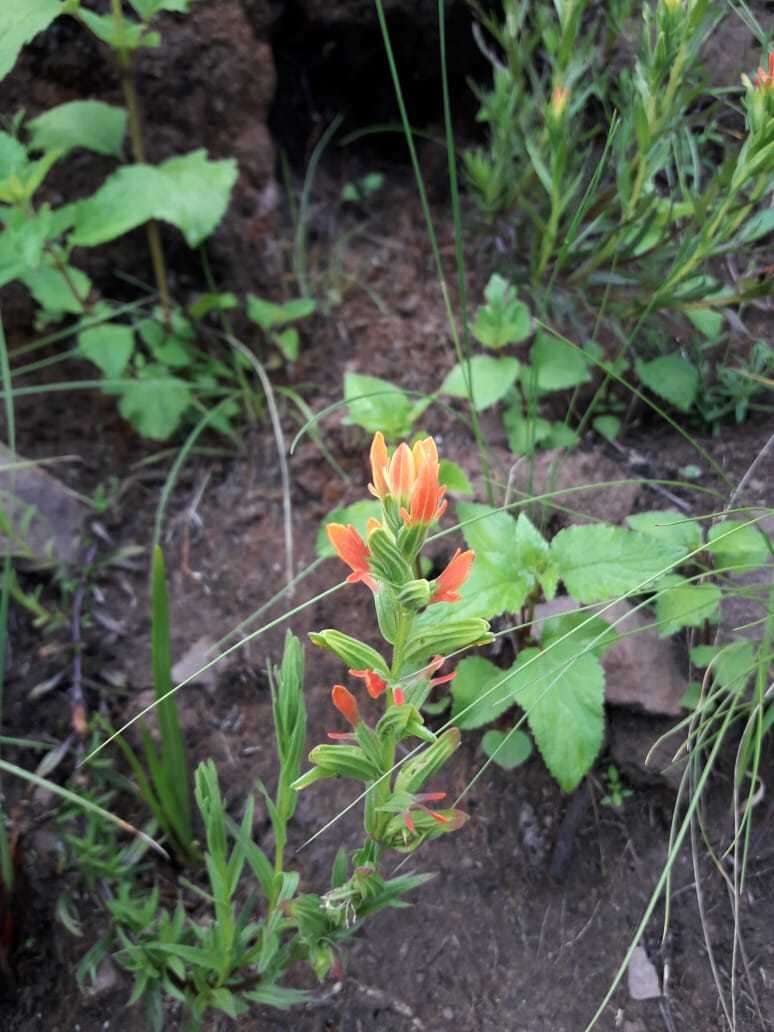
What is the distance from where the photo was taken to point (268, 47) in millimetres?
1900

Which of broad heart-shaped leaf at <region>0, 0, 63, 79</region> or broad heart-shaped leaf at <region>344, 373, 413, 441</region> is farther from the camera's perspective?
broad heart-shaped leaf at <region>344, 373, 413, 441</region>

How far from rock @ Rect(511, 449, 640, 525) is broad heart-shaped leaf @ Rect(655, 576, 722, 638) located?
0.85 feet

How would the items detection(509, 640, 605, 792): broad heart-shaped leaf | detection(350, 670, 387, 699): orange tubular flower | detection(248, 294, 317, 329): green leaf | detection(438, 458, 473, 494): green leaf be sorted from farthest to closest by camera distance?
detection(248, 294, 317, 329): green leaf < detection(438, 458, 473, 494): green leaf < detection(509, 640, 605, 792): broad heart-shaped leaf < detection(350, 670, 387, 699): orange tubular flower

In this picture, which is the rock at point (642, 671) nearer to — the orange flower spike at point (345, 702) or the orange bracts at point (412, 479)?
the orange flower spike at point (345, 702)

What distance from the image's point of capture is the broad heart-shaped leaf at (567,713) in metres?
1.15

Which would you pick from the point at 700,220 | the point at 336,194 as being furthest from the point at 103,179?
the point at 700,220

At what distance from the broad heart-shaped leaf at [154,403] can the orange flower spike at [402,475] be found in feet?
3.36

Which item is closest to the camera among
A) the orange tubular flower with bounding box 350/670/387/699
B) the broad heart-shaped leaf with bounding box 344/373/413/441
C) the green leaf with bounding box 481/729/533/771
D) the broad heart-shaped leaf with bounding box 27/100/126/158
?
the orange tubular flower with bounding box 350/670/387/699

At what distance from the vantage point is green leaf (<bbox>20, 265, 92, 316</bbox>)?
5.46ft

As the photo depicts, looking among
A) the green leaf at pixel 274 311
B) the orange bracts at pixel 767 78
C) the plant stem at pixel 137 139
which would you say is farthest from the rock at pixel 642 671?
the plant stem at pixel 137 139

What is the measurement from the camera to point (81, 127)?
1648 millimetres

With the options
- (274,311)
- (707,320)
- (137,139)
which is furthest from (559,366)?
(137,139)

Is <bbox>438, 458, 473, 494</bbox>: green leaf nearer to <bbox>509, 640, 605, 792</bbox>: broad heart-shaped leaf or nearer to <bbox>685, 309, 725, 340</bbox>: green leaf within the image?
<bbox>509, 640, 605, 792</bbox>: broad heart-shaped leaf

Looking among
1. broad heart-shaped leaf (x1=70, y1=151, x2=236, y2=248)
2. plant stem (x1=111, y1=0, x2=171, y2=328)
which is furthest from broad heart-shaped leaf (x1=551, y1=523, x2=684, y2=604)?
plant stem (x1=111, y1=0, x2=171, y2=328)
